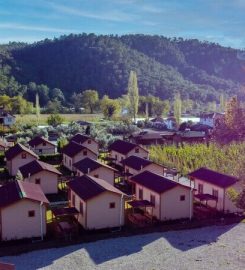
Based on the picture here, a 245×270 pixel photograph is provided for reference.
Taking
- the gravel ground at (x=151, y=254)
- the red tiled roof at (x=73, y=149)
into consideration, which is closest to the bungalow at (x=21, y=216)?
the gravel ground at (x=151, y=254)

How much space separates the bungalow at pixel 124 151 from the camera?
37153mm

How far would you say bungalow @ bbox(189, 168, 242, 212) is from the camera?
23.9m

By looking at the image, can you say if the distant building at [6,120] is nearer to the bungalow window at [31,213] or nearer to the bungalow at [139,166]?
the bungalow at [139,166]

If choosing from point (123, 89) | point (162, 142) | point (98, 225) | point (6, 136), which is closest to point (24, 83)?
point (123, 89)

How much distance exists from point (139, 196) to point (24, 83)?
321 ft

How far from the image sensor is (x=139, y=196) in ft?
82.7

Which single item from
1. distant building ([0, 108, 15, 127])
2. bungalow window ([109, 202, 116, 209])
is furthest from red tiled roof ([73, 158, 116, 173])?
distant building ([0, 108, 15, 127])

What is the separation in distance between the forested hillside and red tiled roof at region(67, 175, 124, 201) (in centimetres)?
8591

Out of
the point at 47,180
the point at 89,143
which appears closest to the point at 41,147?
the point at 89,143

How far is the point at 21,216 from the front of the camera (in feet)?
64.6

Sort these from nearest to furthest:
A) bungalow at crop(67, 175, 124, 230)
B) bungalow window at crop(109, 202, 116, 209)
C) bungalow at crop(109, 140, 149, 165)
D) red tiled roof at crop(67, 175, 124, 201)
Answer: bungalow at crop(67, 175, 124, 230), red tiled roof at crop(67, 175, 124, 201), bungalow window at crop(109, 202, 116, 209), bungalow at crop(109, 140, 149, 165)

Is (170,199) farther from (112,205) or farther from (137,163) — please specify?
(137,163)

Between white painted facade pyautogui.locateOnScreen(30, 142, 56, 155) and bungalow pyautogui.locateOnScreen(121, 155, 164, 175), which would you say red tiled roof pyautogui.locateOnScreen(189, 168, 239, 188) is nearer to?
bungalow pyautogui.locateOnScreen(121, 155, 164, 175)

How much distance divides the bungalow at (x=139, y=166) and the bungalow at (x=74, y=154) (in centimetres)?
434
